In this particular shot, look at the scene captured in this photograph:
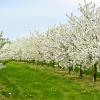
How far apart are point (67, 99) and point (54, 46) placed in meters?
23.3

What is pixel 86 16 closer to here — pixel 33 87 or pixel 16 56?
pixel 33 87

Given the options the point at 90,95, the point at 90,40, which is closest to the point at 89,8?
the point at 90,40

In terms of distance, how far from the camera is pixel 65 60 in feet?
153

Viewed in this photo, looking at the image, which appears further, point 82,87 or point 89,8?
point 89,8

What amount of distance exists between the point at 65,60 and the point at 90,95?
18120 millimetres

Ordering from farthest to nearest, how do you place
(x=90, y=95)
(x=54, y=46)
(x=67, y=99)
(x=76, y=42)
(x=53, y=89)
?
(x=54, y=46) → (x=76, y=42) → (x=53, y=89) → (x=90, y=95) → (x=67, y=99)

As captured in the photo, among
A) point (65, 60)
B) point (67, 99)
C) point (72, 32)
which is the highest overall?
point (72, 32)

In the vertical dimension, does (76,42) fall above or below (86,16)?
below

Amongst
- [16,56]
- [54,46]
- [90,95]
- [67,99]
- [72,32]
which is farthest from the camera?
[16,56]

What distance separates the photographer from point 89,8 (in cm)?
4256

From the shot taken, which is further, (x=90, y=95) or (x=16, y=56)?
(x=16, y=56)

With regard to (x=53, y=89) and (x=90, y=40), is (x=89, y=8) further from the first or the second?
(x=53, y=89)

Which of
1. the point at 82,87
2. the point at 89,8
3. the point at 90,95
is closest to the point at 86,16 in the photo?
the point at 89,8

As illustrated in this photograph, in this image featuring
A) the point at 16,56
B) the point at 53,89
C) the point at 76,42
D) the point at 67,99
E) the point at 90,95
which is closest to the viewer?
the point at 67,99
